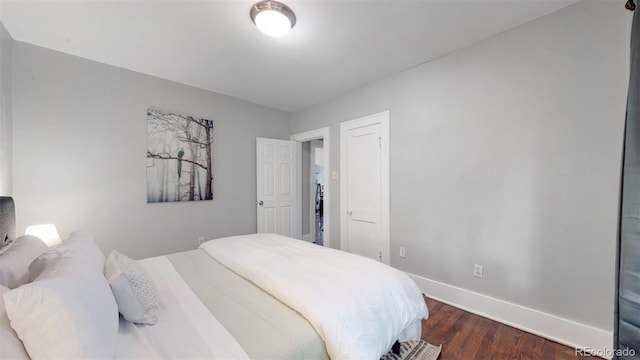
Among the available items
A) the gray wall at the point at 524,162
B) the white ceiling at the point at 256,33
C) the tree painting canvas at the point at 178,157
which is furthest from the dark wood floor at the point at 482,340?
the tree painting canvas at the point at 178,157

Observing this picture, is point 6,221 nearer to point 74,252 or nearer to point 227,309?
point 74,252

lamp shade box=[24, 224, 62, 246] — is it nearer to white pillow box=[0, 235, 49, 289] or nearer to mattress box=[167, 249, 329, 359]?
white pillow box=[0, 235, 49, 289]

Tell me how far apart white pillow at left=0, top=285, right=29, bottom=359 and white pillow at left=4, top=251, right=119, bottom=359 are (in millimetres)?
15

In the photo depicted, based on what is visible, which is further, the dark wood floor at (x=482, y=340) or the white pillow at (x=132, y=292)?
the dark wood floor at (x=482, y=340)

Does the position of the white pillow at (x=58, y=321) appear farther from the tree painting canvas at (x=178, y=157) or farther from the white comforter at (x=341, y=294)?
the tree painting canvas at (x=178, y=157)

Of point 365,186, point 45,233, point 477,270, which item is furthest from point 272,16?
point 477,270

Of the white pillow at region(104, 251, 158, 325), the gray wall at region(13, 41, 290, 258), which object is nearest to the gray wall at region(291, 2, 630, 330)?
the white pillow at region(104, 251, 158, 325)

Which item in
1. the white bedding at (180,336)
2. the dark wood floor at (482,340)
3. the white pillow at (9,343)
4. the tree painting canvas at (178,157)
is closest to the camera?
the white pillow at (9,343)

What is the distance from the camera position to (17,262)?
108 centimetres

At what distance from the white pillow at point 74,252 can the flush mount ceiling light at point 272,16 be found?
1790 mm

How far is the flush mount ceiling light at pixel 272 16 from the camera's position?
5.69 feet

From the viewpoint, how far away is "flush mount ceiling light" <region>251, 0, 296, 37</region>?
1.74m

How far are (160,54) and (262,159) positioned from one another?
183 centimetres

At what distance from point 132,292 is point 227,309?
1.36 ft
